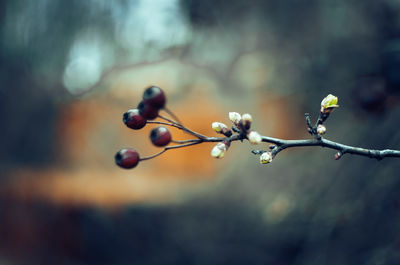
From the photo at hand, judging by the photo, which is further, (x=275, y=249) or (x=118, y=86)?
(x=118, y=86)

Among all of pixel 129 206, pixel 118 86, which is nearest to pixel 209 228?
pixel 129 206

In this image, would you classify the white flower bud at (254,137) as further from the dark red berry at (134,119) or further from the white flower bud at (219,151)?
the dark red berry at (134,119)

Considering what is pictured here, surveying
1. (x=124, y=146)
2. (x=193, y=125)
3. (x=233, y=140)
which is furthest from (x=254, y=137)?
(x=124, y=146)

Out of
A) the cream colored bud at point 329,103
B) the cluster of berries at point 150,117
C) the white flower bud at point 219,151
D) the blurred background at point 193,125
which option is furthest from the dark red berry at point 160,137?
the blurred background at point 193,125

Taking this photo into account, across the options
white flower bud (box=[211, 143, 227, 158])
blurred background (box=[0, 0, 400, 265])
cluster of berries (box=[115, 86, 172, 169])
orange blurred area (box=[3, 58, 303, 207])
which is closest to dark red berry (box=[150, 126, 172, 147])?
cluster of berries (box=[115, 86, 172, 169])

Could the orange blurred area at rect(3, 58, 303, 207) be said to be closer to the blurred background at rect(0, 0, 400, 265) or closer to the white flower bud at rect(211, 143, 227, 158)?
the blurred background at rect(0, 0, 400, 265)

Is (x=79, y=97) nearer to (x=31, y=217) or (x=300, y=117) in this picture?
(x=31, y=217)
